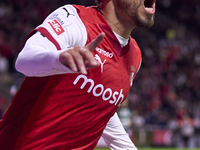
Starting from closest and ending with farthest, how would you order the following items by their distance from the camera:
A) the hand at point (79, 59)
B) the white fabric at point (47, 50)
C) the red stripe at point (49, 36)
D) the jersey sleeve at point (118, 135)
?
the hand at point (79, 59)
the white fabric at point (47, 50)
the red stripe at point (49, 36)
the jersey sleeve at point (118, 135)

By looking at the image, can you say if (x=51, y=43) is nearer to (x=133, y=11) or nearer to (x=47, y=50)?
(x=47, y=50)

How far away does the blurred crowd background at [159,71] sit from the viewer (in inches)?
463

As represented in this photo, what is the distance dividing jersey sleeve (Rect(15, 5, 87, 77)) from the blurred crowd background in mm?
7904

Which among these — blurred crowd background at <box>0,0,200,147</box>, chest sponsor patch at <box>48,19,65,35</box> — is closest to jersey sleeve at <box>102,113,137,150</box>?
chest sponsor patch at <box>48,19,65,35</box>

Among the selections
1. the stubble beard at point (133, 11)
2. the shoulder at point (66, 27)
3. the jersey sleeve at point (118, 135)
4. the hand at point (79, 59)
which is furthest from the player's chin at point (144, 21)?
the hand at point (79, 59)

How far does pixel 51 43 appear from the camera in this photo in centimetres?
194

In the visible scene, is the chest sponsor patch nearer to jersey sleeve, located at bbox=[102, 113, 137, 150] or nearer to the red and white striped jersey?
the red and white striped jersey

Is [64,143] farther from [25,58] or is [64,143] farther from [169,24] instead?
[169,24]

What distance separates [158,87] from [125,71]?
12.3m

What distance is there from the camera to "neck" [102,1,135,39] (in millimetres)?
2559

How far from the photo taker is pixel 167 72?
51.1 feet

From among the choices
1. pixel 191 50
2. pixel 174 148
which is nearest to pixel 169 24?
pixel 191 50

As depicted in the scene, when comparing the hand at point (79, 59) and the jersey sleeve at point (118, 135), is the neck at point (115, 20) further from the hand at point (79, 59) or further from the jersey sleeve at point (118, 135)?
the hand at point (79, 59)

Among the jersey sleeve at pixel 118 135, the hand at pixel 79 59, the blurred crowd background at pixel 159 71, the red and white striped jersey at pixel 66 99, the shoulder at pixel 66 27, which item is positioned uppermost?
the hand at pixel 79 59
